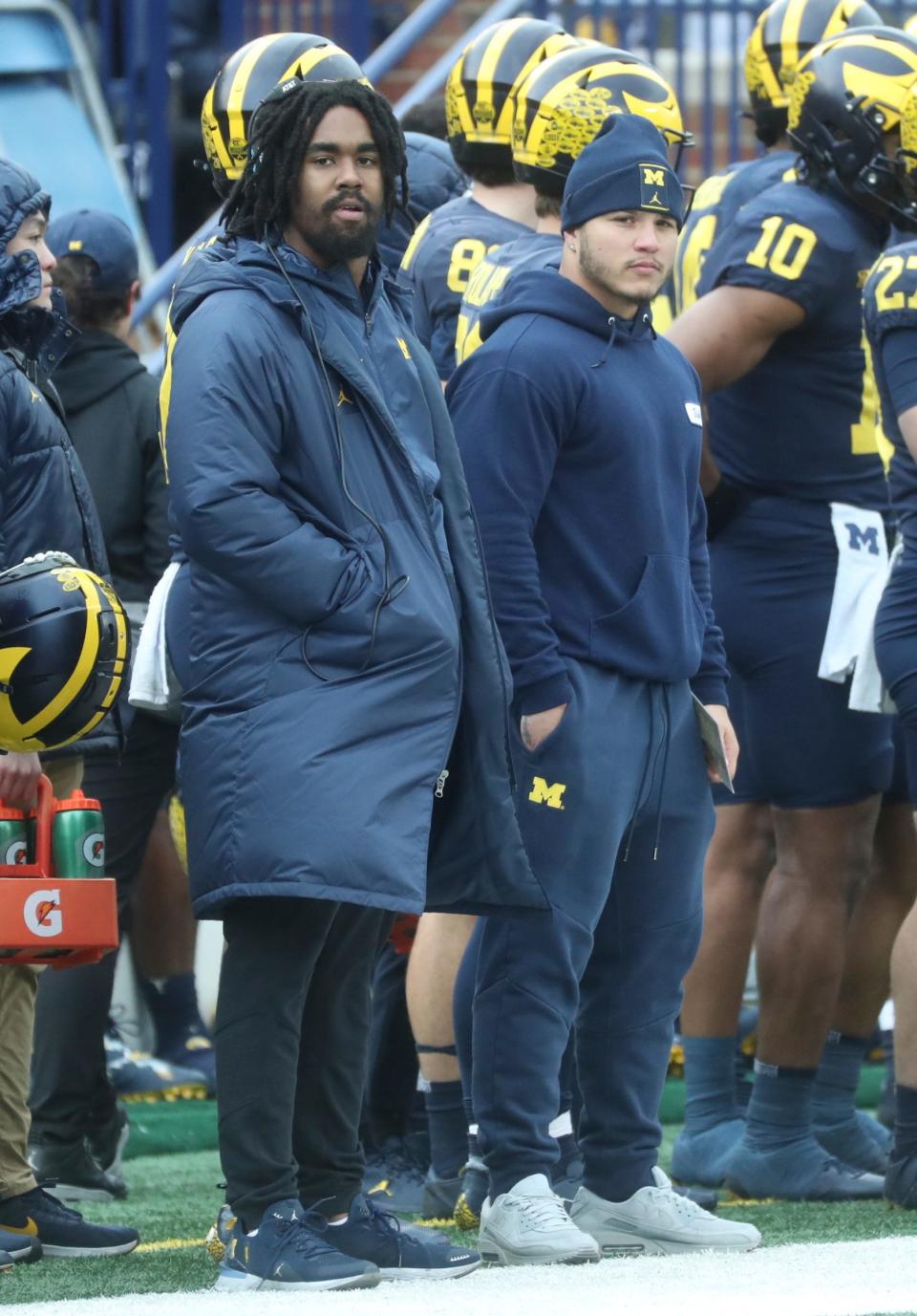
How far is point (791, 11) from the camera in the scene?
6.68 metres

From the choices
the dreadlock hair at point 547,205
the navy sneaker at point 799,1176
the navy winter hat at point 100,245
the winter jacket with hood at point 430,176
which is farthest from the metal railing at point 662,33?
the navy sneaker at point 799,1176

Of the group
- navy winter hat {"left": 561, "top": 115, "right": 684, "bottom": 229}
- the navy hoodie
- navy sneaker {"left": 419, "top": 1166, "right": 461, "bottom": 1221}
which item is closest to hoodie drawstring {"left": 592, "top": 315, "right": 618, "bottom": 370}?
the navy hoodie

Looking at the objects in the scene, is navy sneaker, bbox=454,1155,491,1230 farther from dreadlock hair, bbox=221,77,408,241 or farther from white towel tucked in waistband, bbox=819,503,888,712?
dreadlock hair, bbox=221,77,408,241

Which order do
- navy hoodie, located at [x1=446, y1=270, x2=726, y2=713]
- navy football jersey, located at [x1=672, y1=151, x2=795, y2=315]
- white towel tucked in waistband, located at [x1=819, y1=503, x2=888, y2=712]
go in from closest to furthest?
navy hoodie, located at [x1=446, y1=270, x2=726, y2=713], white towel tucked in waistband, located at [x1=819, y1=503, x2=888, y2=712], navy football jersey, located at [x1=672, y1=151, x2=795, y2=315]

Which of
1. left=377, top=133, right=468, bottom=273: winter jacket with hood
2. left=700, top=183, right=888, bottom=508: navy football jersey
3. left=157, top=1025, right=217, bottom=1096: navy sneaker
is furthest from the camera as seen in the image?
left=157, top=1025, right=217, bottom=1096: navy sneaker

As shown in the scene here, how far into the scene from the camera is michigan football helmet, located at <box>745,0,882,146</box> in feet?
21.6

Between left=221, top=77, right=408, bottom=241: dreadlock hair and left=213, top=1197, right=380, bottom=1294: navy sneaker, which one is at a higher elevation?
left=221, top=77, right=408, bottom=241: dreadlock hair

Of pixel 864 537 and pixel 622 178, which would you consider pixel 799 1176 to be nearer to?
pixel 864 537

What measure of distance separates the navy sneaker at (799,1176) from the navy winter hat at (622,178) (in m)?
2.00

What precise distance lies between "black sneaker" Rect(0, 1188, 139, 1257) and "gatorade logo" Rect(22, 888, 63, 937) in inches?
27.9

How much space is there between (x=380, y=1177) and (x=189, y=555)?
1919 mm

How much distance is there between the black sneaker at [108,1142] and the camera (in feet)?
19.8

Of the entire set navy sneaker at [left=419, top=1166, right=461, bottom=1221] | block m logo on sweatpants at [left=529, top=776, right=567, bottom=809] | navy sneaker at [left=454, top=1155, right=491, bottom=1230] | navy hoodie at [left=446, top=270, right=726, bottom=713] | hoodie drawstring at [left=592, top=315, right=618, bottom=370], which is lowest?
navy sneaker at [left=419, top=1166, right=461, bottom=1221]

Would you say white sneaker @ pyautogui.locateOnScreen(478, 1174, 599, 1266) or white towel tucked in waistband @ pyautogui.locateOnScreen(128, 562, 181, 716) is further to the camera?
white towel tucked in waistband @ pyautogui.locateOnScreen(128, 562, 181, 716)
